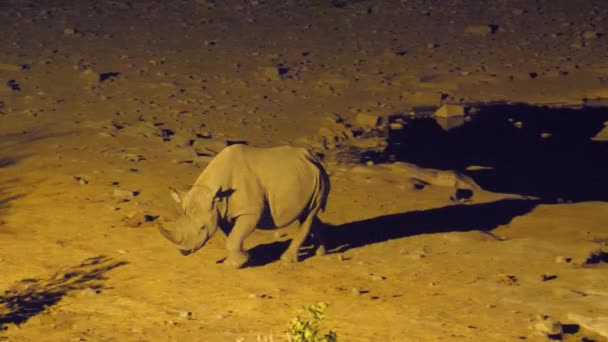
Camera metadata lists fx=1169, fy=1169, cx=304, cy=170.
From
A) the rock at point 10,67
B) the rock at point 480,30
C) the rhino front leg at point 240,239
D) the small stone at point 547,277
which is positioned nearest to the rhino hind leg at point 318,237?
the rhino front leg at point 240,239

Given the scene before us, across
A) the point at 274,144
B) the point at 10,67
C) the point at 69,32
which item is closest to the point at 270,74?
the point at 274,144

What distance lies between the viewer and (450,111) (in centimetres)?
1825

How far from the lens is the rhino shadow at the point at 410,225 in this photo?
11.7m

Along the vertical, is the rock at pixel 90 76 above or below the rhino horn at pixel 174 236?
below

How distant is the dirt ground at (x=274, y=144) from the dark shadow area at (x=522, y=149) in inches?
29.0

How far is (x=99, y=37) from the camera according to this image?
24297 mm

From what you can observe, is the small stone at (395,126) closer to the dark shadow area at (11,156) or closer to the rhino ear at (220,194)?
the dark shadow area at (11,156)

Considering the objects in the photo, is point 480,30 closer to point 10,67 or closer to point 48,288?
point 10,67

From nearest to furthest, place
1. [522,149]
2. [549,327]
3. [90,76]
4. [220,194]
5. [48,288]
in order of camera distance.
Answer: [549,327]
[48,288]
[220,194]
[522,149]
[90,76]

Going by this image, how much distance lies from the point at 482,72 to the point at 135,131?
24.7 ft

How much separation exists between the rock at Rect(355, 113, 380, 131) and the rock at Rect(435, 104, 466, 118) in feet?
3.63

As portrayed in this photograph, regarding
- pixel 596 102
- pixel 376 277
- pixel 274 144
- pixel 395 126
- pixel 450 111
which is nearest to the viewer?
pixel 376 277

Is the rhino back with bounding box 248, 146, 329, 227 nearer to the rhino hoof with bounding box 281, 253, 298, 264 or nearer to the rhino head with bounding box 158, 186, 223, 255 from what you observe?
the rhino hoof with bounding box 281, 253, 298, 264

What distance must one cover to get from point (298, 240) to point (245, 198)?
738mm
